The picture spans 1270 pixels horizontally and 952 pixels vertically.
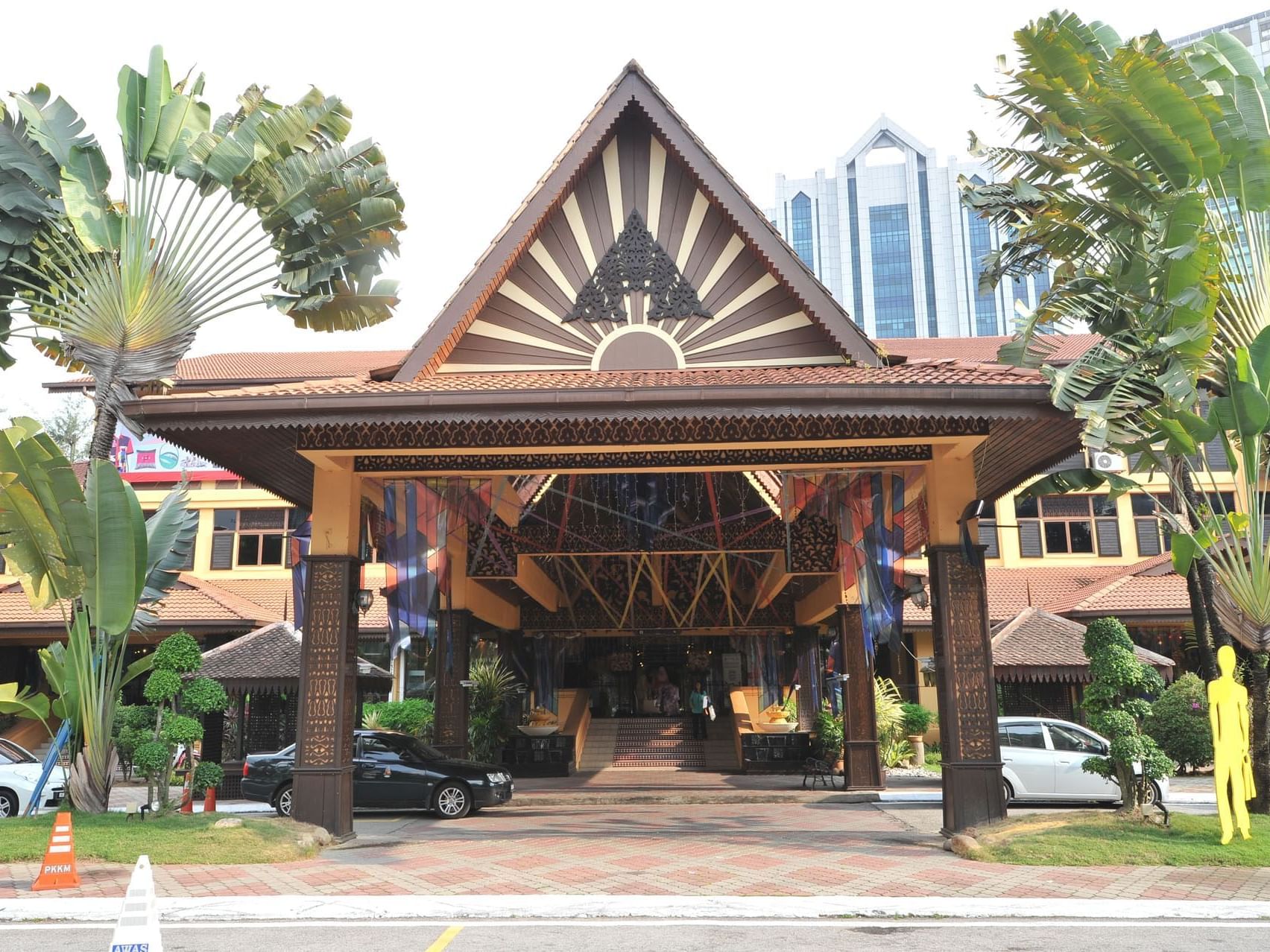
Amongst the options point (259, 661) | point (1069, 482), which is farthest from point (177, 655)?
point (1069, 482)

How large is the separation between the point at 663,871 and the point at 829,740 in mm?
12310

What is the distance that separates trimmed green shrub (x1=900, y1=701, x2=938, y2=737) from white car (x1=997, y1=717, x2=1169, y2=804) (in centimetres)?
711

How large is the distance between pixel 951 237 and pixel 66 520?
101020mm

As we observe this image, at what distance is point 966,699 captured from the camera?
12.2 metres

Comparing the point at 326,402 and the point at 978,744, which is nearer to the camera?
the point at 326,402

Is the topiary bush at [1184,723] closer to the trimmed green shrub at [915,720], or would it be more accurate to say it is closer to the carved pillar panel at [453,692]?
the trimmed green shrub at [915,720]

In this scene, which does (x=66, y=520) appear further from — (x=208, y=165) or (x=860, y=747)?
(x=860, y=747)

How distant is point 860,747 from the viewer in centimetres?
1948

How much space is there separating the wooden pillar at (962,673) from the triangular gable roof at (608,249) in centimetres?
248

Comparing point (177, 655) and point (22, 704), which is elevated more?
point (177, 655)

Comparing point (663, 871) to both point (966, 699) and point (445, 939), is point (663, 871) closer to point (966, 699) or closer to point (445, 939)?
point (445, 939)

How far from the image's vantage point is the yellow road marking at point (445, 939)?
703 cm

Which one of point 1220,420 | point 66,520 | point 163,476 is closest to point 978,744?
point 1220,420

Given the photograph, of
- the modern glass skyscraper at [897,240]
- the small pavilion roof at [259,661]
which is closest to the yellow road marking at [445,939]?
the small pavilion roof at [259,661]
